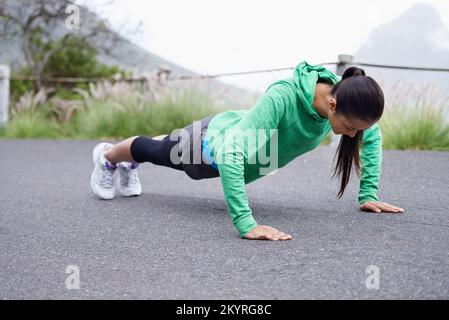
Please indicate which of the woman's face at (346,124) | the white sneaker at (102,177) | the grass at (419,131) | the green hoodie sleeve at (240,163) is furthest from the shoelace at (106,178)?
the grass at (419,131)

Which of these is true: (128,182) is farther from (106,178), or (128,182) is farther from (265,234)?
(265,234)

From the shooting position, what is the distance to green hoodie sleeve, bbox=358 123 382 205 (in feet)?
8.49

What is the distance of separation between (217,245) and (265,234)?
181 mm

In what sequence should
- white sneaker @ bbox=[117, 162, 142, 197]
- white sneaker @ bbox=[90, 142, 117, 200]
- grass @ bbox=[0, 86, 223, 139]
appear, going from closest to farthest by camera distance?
white sneaker @ bbox=[90, 142, 117, 200] → white sneaker @ bbox=[117, 162, 142, 197] → grass @ bbox=[0, 86, 223, 139]

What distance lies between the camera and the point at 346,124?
2.07 m

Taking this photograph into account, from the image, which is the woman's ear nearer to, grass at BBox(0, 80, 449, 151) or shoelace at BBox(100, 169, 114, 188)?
shoelace at BBox(100, 169, 114, 188)

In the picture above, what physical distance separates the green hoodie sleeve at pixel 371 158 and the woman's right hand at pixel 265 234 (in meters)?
0.69

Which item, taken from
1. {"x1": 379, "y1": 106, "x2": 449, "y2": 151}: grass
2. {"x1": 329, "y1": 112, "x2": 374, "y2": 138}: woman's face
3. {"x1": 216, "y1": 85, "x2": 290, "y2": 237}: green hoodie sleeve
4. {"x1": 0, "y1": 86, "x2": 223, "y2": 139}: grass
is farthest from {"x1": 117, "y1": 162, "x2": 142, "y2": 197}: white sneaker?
{"x1": 0, "y1": 86, "x2": 223, "y2": 139}: grass

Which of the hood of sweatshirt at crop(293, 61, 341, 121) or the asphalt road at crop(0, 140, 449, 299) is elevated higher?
the hood of sweatshirt at crop(293, 61, 341, 121)

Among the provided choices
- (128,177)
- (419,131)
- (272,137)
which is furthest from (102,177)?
(419,131)

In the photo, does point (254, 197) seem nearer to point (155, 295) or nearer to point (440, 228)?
point (440, 228)

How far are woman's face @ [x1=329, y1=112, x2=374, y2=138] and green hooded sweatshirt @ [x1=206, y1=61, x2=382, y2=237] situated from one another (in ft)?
0.54

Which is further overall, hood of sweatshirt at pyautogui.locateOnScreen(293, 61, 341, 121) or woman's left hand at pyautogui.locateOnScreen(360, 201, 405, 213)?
woman's left hand at pyautogui.locateOnScreen(360, 201, 405, 213)
